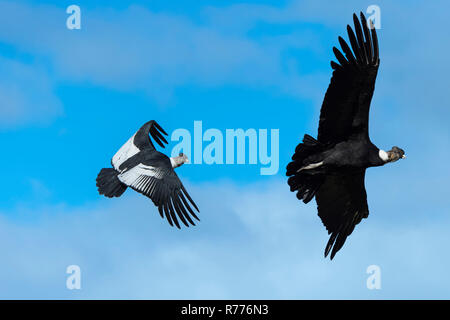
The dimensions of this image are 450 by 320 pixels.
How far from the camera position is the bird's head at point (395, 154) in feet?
39.0

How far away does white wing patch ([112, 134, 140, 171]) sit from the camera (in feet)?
44.2

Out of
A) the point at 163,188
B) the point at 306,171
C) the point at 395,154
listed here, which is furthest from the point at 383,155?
the point at 163,188

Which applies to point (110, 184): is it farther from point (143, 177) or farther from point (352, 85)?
point (352, 85)

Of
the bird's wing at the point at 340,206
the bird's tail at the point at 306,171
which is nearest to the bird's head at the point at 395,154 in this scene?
the bird's wing at the point at 340,206

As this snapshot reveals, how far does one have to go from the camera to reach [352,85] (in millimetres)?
10922

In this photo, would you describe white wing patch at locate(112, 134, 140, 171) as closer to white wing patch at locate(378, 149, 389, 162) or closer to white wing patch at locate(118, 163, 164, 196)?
white wing patch at locate(118, 163, 164, 196)

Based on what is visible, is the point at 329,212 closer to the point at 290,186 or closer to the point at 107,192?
the point at 290,186

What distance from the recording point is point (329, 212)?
12.5 metres

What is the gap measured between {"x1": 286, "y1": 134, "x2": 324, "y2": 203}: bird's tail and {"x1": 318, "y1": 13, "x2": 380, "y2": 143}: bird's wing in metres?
0.20

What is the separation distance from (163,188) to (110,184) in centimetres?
136

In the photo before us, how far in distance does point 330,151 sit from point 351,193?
118 centimetres

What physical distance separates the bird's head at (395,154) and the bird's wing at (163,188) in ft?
9.82
